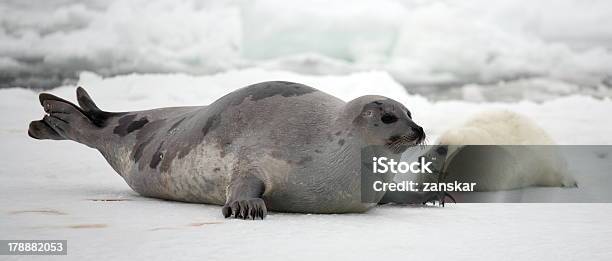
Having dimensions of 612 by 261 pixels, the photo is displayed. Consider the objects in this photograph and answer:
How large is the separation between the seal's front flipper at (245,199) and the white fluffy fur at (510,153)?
3.35 feet

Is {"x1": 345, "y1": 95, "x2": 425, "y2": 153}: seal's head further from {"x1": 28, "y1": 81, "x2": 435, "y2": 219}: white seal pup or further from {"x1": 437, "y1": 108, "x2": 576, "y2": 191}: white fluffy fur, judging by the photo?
{"x1": 437, "y1": 108, "x2": 576, "y2": 191}: white fluffy fur

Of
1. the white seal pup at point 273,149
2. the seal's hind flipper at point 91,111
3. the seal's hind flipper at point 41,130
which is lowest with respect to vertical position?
the white seal pup at point 273,149

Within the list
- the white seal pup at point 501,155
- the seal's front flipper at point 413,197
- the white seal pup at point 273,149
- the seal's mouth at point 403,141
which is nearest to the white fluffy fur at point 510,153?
the white seal pup at point 501,155

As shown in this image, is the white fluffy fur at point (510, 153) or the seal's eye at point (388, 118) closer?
the seal's eye at point (388, 118)

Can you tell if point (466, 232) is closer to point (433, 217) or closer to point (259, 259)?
point (433, 217)

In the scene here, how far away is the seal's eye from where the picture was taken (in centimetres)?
229

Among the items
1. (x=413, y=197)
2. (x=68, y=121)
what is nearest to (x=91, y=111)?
(x=68, y=121)

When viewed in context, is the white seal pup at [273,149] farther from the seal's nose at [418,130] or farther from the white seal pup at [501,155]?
the white seal pup at [501,155]

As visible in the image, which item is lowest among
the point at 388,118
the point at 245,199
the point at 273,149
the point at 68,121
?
the point at 245,199

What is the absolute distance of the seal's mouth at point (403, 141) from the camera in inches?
88.7

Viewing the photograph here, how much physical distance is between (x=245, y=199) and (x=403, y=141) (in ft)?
1.82

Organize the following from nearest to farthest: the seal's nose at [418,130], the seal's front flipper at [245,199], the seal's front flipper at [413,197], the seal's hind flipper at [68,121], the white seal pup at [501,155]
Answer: the seal's front flipper at [245,199], the seal's nose at [418,130], the seal's front flipper at [413,197], the white seal pup at [501,155], the seal's hind flipper at [68,121]

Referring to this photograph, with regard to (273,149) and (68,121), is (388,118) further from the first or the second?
(68,121)

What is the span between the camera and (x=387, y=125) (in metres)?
2.28
